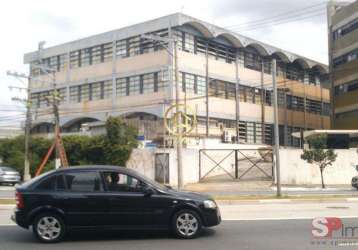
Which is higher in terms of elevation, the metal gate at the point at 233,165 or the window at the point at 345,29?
the window at the point at 345,29

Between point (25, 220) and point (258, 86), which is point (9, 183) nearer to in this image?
point (25, 220)

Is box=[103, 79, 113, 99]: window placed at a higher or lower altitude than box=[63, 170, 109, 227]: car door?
higher

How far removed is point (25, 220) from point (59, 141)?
93.2 ft

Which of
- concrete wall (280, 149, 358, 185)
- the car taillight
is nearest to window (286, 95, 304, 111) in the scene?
concrete wall (280, 149, 358, 185)

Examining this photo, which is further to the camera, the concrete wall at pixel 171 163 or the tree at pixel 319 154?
the concrete wall at pixel 171 163

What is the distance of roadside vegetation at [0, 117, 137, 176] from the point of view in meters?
37.8

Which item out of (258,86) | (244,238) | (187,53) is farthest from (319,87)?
(244,238)

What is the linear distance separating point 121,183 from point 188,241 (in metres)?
1.80

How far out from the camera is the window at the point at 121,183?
10.1 meters

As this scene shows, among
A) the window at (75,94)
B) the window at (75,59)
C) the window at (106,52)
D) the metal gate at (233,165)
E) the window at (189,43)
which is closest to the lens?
the metal gate at (233,165)

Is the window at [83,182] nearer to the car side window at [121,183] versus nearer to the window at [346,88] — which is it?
the car side window at [121,183]

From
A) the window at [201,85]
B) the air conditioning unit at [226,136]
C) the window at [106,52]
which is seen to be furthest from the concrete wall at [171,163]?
the window at [106,52]

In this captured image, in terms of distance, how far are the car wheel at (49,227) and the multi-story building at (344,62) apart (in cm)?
4609

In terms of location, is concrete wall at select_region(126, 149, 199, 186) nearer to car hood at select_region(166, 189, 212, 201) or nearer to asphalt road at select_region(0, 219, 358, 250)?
asphalt road at select_region(0, 219, 358, 250)
